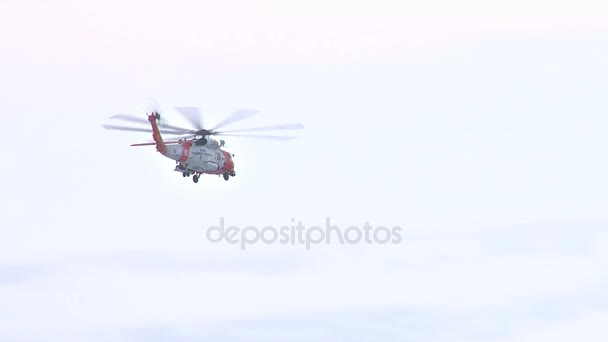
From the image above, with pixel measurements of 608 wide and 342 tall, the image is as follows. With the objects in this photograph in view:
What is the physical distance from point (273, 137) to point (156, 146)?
1209 cm

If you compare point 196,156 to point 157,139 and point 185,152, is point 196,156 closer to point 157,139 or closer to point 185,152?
point 185,152

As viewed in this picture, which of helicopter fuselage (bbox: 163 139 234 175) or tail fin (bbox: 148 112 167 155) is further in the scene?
helicopter fuselage (bbox: 163 139 234 175)

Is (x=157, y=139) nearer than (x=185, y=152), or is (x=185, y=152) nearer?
(x=157, y=139)

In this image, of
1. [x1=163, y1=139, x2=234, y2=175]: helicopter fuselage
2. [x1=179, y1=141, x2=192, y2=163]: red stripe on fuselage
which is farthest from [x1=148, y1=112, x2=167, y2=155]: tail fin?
[x1=179, y1=141, x2=192, y2=163]: red stripe on fuselage

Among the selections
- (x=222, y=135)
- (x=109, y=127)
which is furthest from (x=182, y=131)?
(x=109, y=127)

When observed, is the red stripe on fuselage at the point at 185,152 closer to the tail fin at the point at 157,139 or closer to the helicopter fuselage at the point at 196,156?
the helicopter fuselage at the point at 196,156

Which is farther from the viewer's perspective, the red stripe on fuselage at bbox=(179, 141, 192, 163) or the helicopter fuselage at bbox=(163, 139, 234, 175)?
the red stripe on fuselage at bbox=(179, 141, 192, 163)

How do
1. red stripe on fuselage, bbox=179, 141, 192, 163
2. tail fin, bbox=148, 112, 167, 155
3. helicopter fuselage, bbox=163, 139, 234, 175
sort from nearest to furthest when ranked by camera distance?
tail fin, bbox=148, 112, 167, 155
helicopter fuselage, bbox=163, 139, 234, 175
red stripe on fuselage, bbox=179, 141, 192, 163

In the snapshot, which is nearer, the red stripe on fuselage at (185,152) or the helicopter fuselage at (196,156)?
the helicopter fuselage at (196,156)

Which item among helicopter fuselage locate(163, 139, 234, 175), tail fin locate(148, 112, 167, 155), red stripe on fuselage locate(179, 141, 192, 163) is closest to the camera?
tail fin locate(148, 112, 167, 155)

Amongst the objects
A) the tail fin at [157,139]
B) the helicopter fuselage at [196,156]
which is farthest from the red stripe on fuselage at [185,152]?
the tail fin at [157,139]

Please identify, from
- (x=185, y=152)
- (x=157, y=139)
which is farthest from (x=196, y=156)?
(x=157, y=139)

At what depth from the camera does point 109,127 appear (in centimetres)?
13575

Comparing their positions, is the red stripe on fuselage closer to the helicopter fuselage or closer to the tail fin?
the helicopter fuselage
